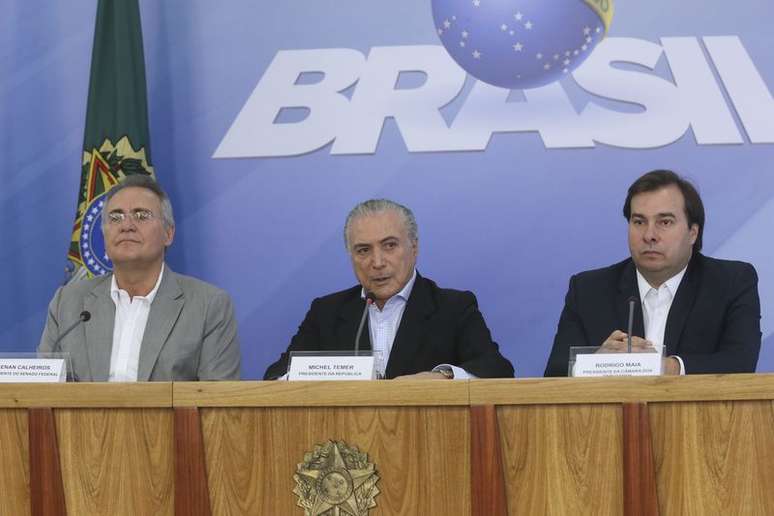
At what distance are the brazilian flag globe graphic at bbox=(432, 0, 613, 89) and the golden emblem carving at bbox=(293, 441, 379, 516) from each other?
2.27m

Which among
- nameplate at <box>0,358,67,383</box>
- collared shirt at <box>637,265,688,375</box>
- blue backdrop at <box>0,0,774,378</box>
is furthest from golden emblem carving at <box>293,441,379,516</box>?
blue backdrop at <box>0,0,774,378</box>

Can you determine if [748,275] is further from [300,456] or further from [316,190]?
[316,190]

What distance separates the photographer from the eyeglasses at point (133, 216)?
13.0ft

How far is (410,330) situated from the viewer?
394cm

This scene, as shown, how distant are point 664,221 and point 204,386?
5.29 feet

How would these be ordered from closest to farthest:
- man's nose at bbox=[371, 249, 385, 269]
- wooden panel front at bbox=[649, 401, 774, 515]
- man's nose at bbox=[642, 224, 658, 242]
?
1. wooden panel front at bbox=[649, 401, 774, 515]
2. man's nose at bbox=[642, 224, 658, 242]
3. man's nose at bbox=[371, 249, 385, 269]

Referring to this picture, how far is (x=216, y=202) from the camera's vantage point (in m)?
5.15

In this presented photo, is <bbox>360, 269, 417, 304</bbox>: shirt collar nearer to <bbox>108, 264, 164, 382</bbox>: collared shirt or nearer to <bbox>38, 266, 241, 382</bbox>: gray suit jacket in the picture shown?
<bbox>38, 266, 241, 382</bbox>: gray suit jacket

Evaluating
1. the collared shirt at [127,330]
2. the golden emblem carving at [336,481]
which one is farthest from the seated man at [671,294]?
the collared shirt at [127,330]

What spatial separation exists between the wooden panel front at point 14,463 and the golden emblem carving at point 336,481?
689mm

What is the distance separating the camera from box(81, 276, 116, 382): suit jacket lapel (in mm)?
3848

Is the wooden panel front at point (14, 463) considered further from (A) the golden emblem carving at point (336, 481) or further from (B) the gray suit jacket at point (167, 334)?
(B) the gray suit jacket at point (167, 334)

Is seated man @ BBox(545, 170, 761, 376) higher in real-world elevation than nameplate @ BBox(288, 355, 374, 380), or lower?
higher

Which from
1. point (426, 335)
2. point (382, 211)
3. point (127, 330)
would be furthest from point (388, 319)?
point (127, 330)
